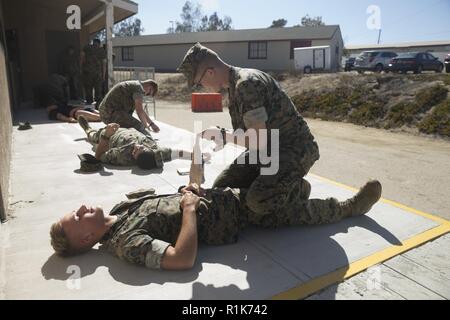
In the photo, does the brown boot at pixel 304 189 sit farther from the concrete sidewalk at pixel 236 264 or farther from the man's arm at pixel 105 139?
the man's arm at pixel 105 139

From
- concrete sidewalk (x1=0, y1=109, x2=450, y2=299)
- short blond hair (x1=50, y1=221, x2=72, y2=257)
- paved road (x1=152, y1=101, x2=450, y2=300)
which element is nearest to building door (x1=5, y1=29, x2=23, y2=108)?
paved road (x1=152, y1=101, x2=450, y2=300)

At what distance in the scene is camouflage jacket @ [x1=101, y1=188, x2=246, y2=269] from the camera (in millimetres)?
2377

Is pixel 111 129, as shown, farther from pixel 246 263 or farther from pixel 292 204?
pixel 246 263

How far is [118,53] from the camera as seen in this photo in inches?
→ 1505

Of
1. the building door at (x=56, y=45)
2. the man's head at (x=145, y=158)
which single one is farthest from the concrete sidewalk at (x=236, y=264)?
the building door at (x=56, y=45)

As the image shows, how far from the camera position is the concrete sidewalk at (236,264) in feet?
7.48

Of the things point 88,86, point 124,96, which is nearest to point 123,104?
point 124,96

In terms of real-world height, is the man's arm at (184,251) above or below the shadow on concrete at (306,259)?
above

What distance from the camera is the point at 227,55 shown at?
105 feet

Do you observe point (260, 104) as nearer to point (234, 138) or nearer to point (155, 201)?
point (234, 138)

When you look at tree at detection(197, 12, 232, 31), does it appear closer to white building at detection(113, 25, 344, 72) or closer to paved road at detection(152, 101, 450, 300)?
white building at detection(113, 25, 344, 72)

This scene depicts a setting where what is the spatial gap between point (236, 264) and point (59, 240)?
3.98 feet

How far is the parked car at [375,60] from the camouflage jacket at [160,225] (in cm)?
2262
